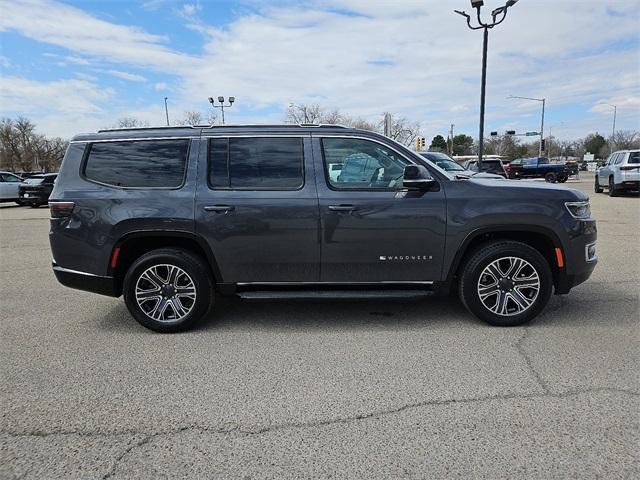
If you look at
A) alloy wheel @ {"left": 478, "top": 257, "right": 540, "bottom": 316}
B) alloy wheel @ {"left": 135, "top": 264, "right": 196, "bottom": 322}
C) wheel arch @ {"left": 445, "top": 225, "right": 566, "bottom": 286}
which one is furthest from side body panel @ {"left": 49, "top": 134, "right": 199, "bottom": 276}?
alloy wheel @ {"left": 478, "top": 257, "right": 540, "bottom": 316}

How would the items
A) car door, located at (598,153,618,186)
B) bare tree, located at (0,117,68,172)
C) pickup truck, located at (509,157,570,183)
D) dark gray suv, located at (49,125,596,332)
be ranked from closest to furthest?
dark gray suv, located at (49,125,596,332) → car door, located at (598,153,618,186) → pickup truck, located at (509,157,570,183) → bare tree, located at (0,117,68,172)

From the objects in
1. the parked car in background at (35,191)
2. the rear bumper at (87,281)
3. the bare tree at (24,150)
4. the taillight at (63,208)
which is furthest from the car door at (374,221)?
the bare tree at (24,150)

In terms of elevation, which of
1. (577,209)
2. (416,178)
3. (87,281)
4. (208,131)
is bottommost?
(87,281)

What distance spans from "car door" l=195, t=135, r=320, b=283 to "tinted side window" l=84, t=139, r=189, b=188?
0.85ft

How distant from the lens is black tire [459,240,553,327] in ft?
14.2

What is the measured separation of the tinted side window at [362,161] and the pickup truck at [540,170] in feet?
98.3

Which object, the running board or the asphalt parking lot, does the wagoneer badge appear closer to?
the running board

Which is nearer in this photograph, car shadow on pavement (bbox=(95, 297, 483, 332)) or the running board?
the running board

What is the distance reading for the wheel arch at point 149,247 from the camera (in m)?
4.34

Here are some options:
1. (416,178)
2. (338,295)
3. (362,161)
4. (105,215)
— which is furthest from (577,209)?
(105,215)

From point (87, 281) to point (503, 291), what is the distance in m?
4.04

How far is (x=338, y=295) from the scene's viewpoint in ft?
14.3

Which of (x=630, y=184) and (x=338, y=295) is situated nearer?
(x=338, y=295)

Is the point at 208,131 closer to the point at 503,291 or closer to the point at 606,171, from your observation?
the point at 503,291
